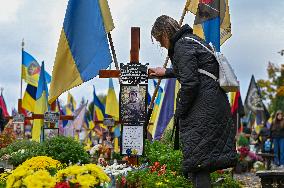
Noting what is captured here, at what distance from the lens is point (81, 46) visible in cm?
1009

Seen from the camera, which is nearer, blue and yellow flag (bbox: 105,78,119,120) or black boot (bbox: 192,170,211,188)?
black boot (bbox: 192,170,211,188)

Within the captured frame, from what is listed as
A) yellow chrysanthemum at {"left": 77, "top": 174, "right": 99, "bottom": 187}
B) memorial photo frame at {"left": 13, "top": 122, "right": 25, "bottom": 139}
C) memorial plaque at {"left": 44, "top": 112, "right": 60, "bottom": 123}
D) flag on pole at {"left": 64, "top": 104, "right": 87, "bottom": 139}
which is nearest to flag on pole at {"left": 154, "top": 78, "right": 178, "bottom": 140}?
memorial plaque at {"left": 44, "top": 112, "right": 60, "bottom": 123}

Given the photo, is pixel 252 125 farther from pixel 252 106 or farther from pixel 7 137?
pixel 7 137

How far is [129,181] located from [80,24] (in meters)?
4.48

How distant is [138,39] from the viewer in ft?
31.4

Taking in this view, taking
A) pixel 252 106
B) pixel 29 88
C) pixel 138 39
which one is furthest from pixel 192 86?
pixel 252 106

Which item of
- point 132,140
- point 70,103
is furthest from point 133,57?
point 70,103

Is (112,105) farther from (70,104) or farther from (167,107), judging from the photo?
(70,104)

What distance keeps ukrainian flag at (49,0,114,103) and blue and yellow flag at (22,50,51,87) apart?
15846 millimetres

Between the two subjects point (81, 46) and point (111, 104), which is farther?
point (111, 104)

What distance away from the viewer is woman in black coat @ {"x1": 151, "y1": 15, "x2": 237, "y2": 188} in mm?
5758

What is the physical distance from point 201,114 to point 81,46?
4543 millimetres

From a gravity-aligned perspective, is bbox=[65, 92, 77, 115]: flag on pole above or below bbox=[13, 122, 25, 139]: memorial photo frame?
above

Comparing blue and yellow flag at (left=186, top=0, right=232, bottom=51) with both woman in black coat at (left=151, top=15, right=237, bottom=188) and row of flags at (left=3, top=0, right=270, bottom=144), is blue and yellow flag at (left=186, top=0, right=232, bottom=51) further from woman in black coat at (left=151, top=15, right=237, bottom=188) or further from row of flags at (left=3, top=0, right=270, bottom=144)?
woman in black coat at (left=151, top=15, right=237, bottom=188)
